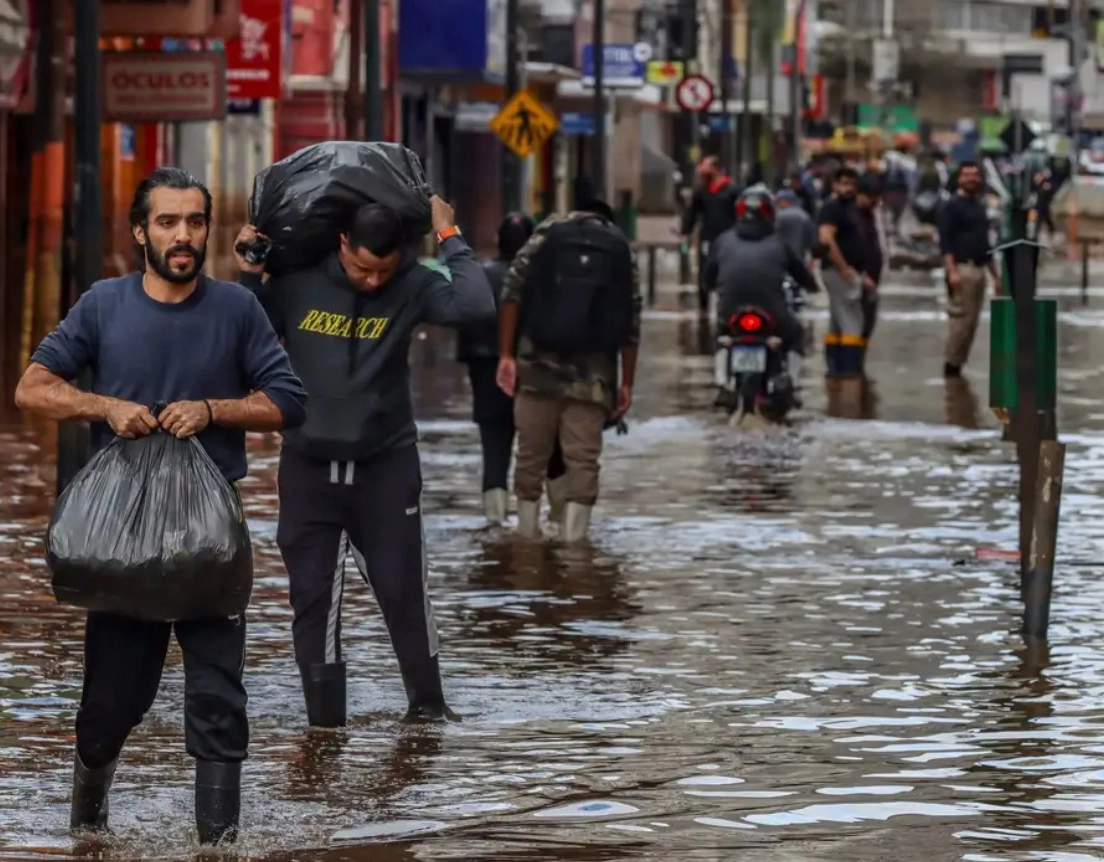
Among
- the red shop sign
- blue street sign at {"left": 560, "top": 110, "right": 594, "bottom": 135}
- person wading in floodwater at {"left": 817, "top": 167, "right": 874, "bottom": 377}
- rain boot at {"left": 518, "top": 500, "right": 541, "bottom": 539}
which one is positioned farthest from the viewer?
blue street sign at {"left": 560, "top": 110, "right": 594, "bottom": 135}

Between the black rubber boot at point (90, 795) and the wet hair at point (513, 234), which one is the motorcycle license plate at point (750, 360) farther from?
the black rubber boot at point (90, 795)

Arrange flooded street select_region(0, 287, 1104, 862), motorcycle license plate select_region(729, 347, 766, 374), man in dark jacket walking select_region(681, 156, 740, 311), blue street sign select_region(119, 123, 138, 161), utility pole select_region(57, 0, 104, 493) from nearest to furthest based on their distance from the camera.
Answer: flooded street select_region(0, 287, 1104, 862), utility pole select_region(57, 0, 104, 493), motorcycle license plate select_region(729, 347, 766, 374), man in dark jacket walking select_region(681, 156, 740, 311), blue street sign select_region(119, 123, 138, 161)

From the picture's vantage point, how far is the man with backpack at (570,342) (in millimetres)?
16594

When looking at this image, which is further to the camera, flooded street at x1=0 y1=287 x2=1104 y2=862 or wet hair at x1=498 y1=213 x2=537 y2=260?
wet hair at x1=498 y1=213 x2=537 y2=260

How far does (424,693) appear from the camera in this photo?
11320 mm

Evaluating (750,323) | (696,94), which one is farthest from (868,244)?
(696,94)

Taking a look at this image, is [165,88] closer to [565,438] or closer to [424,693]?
[565,438]

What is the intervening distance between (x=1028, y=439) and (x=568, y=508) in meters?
3.69

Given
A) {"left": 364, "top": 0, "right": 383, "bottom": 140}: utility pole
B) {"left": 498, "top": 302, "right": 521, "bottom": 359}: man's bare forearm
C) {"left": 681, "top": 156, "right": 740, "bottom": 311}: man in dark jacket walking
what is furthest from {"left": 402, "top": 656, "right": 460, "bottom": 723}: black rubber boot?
{"left": 681, "top": 156, "right": 740, "bottom": 311}: man in dark jacket walking

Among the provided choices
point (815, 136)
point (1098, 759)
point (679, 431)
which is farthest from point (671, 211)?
point (1098, 759)

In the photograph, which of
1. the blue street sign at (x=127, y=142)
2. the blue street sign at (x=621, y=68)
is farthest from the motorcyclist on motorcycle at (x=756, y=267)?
the blue street sign at (x=621, y=68)

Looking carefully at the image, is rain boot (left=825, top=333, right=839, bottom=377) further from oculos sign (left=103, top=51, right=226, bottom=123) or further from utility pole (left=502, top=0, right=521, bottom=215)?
utility pole (left=502, top=0, right=521, bottom=215)

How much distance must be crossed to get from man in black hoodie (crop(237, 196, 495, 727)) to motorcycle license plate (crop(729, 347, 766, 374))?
1350 cm

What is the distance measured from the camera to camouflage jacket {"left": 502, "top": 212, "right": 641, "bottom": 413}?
16.7m
